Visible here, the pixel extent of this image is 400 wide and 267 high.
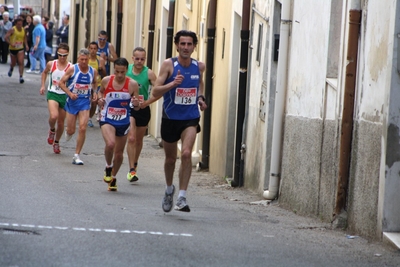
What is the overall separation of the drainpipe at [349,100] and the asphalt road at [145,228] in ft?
1.97

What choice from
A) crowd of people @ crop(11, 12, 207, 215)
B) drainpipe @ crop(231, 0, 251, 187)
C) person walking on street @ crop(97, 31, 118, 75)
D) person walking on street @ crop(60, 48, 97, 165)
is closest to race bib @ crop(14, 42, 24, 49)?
person walking on street @ crop(97, 31, 118, 75)

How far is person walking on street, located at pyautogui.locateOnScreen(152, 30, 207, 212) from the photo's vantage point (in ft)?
32.9

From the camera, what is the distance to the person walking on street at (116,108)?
40.9 ft

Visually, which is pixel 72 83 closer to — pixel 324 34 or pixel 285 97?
pixel 285 97

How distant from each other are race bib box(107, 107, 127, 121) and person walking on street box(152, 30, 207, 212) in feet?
7.50

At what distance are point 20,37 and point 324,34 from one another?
20.7 metres

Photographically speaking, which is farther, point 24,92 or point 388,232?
point 24,92

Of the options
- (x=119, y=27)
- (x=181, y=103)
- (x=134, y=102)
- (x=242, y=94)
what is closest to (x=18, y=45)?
(x=119, y=27)

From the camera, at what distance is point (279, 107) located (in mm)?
12031

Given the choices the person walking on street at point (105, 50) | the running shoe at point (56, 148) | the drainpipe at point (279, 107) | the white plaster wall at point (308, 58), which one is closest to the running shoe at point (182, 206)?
the white plaster wall at point (308, 58)

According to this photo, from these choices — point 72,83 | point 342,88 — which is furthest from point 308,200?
point 72,83

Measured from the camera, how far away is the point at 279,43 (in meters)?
12.2

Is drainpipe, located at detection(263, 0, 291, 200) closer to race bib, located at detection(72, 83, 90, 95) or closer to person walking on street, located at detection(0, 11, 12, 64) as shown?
race bib, located at detection(72, 83, 90, 95)

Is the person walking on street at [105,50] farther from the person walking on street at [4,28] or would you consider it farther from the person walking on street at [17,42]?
the person walking on street at [4,28]
